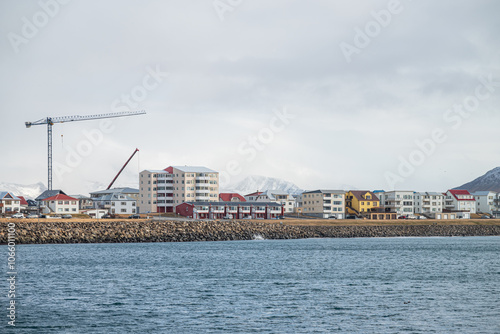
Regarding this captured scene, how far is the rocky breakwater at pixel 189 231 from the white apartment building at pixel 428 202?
145ft

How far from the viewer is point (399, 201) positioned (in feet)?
591

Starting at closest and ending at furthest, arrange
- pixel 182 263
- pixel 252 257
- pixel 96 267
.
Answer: pixel 96 267 → pixel 182 263 → pixel 252 257

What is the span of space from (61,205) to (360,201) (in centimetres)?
8110

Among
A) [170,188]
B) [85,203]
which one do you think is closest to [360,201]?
[170,188]

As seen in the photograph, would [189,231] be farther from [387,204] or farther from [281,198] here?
[387,204]

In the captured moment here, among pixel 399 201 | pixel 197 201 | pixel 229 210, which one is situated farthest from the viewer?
pixel 399 201

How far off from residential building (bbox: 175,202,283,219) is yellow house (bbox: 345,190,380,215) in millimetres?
26416

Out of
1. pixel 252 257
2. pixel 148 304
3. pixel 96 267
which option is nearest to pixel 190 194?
pixel 252 257

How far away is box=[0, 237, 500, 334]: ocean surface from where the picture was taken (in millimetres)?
29420

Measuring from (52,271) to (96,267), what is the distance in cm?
474

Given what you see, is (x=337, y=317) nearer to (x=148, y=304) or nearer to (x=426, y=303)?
(x=426, y=303)

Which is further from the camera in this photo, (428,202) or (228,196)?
(228,196)

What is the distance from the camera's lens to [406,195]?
18188 cm

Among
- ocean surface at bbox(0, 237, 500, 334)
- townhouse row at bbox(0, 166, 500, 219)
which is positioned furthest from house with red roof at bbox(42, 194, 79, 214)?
ocean surface at bbox(0, 237, 500, 334)
